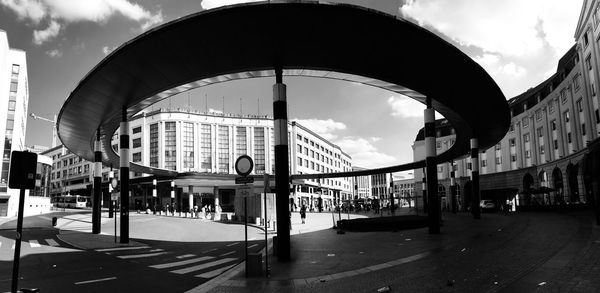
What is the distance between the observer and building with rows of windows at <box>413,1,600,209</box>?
40.8 m

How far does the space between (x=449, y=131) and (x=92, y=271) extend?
7720 cm

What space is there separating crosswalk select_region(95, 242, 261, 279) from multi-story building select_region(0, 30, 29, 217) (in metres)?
53.8

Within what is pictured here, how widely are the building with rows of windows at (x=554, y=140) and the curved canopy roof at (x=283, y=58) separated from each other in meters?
18.2

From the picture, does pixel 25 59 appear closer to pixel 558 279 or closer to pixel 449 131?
pixel 449 131

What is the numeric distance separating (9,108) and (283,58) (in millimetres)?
68074

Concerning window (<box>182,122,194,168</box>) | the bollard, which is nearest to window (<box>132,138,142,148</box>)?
window (<box>182,122,194,168</box>)

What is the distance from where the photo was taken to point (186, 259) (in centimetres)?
1474

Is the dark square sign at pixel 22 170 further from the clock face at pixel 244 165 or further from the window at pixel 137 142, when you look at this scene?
the window at pixel 137 142

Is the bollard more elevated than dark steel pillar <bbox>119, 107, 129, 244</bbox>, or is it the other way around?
dark steel pillar <bbox>119, 107, 129, 244</bbox>

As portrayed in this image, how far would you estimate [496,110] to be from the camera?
80.6 ft

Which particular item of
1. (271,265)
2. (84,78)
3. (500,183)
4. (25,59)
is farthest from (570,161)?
(25,59)

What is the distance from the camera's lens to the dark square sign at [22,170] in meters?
7.91

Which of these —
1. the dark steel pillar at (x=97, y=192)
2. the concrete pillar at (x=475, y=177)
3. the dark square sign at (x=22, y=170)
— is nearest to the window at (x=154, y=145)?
the dark steel pillar at (x=97, y=192)

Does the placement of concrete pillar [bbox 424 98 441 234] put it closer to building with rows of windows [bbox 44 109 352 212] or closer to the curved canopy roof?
the curved canopy roof
